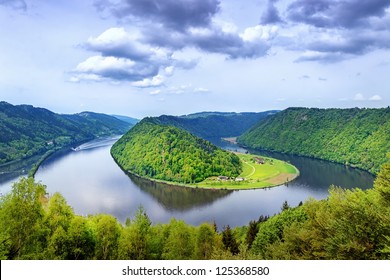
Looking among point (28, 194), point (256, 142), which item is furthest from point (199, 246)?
point (256, 142)

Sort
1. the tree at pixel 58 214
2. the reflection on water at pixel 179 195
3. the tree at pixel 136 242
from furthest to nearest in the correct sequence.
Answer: the reflection on water at pixel 179 195 → the tree at pixel 136 242 → the tree at pixel 58 214

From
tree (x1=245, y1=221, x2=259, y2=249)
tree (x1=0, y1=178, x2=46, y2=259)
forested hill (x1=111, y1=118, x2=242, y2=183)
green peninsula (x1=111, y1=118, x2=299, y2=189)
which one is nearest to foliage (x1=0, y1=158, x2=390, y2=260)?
tree (x1=0, y1=178, x2=46, y2=259)

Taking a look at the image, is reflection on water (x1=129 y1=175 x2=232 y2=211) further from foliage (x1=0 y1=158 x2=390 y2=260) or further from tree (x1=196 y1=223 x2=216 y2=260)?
foliage (x1=0 y1=158 x2=390 y2=260)

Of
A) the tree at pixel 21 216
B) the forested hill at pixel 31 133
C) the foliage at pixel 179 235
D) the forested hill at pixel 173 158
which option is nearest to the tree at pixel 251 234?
the foliage at pixel 179 235

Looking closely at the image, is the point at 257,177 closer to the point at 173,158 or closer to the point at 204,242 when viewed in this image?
the point at 173,158

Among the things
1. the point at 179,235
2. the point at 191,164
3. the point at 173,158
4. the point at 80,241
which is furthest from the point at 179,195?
the point at 80,241

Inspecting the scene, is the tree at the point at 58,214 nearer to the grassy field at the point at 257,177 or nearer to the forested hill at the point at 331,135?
the grassy field at the point at 257,177

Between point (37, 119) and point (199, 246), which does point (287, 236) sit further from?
point (37, 119)
